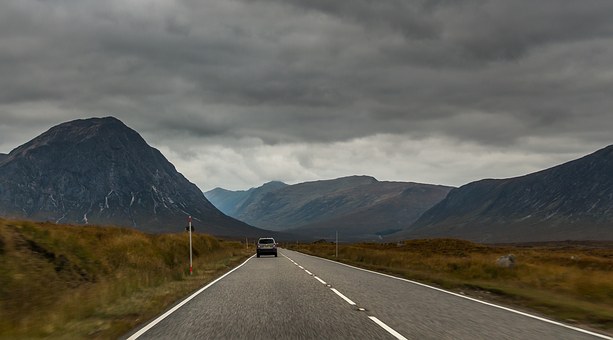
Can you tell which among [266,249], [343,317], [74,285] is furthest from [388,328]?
[266,249]

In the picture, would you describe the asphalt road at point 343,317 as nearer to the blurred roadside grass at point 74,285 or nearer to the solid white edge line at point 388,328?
the solid white edge line at point 388,328

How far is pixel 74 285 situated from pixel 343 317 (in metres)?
9.28

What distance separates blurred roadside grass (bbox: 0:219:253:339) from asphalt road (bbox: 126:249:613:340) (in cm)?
117

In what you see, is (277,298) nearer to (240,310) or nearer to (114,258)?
(240,310)

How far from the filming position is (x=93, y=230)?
26344mm

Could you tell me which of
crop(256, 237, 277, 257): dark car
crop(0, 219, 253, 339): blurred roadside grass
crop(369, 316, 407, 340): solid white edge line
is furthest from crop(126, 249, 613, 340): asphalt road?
crop(256, 237, 277, 257): dark car

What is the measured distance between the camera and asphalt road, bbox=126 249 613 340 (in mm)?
9562

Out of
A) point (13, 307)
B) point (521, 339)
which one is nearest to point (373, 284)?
point (521, 339)

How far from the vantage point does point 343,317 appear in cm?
1130

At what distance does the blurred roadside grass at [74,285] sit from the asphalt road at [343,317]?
1168 millimetres

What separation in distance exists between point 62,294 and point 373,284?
1011 cm

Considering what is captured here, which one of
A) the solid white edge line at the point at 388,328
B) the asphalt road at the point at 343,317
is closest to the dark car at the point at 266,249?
the asphalt road at the point at 343,317

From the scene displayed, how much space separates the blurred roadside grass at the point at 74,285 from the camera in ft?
34.6

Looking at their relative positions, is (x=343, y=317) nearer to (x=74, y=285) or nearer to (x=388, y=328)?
(x=388, y=328)
